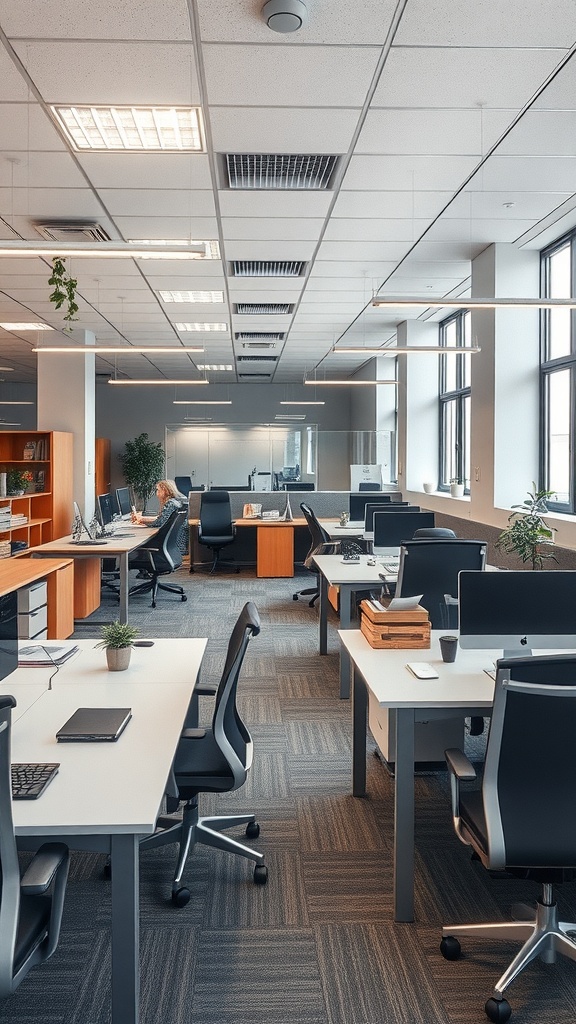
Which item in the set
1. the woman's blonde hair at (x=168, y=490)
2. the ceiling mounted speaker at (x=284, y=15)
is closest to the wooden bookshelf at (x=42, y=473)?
the woman's blonde hair at (x=168, y=490)

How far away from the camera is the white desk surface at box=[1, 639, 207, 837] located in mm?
1516

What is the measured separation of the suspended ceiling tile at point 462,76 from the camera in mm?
2998

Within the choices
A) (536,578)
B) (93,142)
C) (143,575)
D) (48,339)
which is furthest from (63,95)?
(48,339)

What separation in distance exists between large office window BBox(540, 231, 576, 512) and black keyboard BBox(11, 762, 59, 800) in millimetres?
4642

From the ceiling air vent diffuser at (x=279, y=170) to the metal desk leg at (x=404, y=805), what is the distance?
3.23 meters

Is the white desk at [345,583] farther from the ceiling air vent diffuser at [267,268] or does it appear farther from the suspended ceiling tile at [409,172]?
the ceiling air vent diffuser at [267,268]

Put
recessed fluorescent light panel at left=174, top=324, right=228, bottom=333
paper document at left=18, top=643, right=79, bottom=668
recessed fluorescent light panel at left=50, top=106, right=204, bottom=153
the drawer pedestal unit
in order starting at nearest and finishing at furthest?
paper document at left=18, top=643, right=79, bottom=668 → recessed fluorescent light panel at left=50, top=106, right=204, bottom=153 → the drawer pedestal unit → recessed fluorescent light panel at left=174, top=324, right=228, bottom=333

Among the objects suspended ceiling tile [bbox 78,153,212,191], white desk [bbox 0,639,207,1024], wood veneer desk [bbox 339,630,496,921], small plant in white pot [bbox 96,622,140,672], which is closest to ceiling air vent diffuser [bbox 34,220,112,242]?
suspended ceiling tile [bbox 78,153,212,191]

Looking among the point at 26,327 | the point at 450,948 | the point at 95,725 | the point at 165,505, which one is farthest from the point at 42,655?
the point at 26,327

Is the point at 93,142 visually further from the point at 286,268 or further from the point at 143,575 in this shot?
the point at 143,575

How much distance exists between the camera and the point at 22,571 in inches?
187

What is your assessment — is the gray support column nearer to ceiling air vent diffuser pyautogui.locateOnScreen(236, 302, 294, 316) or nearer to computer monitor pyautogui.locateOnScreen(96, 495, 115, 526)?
computer monitor pyautogui.locateOnScreen(96, 495, 115, 526)

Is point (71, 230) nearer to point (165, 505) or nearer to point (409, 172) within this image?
point (409, 172)

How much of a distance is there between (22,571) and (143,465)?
916cm
